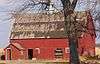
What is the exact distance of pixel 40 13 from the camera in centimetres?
3172

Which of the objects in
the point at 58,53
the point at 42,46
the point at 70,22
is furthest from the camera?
the point at 42,46

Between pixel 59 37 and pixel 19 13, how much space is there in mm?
37033

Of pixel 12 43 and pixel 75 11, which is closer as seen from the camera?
pixel 75 11

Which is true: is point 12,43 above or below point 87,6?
below

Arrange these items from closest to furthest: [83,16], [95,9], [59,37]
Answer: [95,9], [83,16], [59,37]

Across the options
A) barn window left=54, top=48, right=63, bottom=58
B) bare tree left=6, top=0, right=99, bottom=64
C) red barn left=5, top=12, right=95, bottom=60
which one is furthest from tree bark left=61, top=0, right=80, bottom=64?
barn window left=54, top=48, right=63, bottom=58

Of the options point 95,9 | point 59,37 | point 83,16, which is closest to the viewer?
point 95,9

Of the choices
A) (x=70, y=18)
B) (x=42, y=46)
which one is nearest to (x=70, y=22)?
(x=70, y=18)

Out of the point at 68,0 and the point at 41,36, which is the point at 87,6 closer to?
the point at 68,0

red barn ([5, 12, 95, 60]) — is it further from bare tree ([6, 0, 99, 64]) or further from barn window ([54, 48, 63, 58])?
bare tree ([6, 0, 99, 64])

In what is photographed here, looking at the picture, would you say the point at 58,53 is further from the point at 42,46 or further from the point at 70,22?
the point at 70,22

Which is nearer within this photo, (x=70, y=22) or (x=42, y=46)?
(x=70, y=22)

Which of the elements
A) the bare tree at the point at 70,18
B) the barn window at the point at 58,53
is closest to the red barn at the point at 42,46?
the barn window at the point at 58,53

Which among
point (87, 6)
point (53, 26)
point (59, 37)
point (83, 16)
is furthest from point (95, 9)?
point (59, 37)
